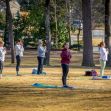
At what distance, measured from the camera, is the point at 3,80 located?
84.2ft

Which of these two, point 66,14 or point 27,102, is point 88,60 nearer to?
point 27,102

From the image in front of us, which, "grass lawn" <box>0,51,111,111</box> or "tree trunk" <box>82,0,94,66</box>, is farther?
"tree trunk" <box>82,0,94,66</box>

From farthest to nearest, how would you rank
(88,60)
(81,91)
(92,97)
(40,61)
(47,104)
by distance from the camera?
1. (88,60)
2. (40,61)
3. (81,91)
4. (92,97)
5. (47,104)

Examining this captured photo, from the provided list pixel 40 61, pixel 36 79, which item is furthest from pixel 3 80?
pixel 40 61

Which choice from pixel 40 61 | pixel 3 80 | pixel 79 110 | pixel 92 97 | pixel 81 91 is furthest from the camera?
pixel 40 61

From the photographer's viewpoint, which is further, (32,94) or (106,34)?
(106,34)

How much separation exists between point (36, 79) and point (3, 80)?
1.75 metres

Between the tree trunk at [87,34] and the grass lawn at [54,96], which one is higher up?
the tree trunk at [87,34]

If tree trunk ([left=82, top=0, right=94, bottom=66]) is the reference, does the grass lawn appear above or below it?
below

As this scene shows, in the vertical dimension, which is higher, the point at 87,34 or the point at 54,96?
the point at 87,34

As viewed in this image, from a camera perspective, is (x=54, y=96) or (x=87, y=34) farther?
(x=87, y=34)

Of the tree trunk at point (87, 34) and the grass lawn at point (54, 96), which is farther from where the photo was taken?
the tree trunk at point (87, 34)

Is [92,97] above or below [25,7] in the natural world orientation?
below

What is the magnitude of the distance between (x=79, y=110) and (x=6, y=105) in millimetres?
2437
